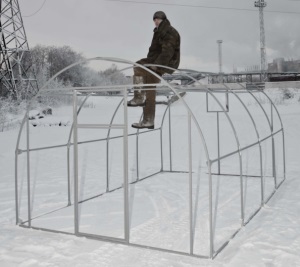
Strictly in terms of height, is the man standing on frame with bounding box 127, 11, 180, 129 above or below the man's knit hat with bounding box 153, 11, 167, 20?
below

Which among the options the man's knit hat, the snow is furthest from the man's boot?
the snow

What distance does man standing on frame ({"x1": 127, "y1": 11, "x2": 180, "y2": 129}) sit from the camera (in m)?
6.64

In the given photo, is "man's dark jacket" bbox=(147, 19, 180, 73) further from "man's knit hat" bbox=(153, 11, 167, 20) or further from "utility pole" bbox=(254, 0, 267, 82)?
"utility pole" bbox=(254, 0, 267, 82)

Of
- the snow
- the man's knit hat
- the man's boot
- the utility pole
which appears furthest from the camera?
the utility pole

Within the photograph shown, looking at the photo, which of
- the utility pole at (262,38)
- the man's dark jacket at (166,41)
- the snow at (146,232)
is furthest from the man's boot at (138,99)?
the utility pole at (262,38)

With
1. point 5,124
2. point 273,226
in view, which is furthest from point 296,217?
point 5,124

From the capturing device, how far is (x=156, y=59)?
6820mm

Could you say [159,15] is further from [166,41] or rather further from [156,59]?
[156,59]

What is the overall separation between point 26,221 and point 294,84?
28.0m

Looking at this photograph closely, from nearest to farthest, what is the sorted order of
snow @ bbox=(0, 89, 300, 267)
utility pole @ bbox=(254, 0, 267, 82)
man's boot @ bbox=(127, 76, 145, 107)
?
snow @ bbox=(0, 89, 300, 267)
man's boot @ bbox=(127, 76, 145, 107)
utility pole @ bbox=(254, 0, 267, 82)

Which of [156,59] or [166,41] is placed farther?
[156,59]

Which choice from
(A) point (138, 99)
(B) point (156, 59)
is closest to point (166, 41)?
(B) point (156, 59)

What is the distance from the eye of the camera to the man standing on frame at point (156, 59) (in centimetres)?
664

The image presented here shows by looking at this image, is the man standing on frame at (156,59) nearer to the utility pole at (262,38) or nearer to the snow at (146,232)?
the snow at (146,232)
